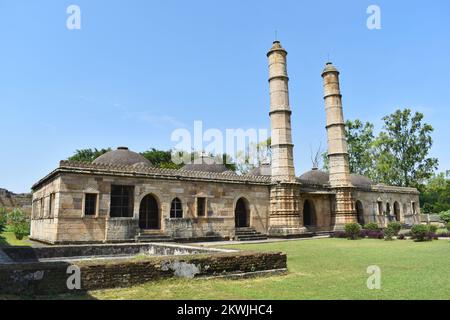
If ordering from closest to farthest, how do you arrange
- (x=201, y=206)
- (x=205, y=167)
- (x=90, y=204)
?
(x=90, y=204), (x=201, y=206), (x=205, y=167)

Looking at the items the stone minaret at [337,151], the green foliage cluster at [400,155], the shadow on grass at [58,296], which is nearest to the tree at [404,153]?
the green foliage cluster at [400,155]

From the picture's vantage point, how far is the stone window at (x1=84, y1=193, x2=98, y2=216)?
14.3 m

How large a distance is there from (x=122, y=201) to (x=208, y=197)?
4.42m

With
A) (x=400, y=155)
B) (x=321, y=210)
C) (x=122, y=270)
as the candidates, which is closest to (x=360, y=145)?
(x=400, y=155)

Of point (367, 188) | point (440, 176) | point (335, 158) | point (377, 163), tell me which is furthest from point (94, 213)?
point (440, 176)

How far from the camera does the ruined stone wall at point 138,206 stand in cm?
1384

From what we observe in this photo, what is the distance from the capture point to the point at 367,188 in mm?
26562

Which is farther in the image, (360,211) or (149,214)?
(360,211)

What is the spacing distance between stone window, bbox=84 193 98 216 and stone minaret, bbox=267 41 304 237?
9.66 meters

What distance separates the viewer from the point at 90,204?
1448 cm

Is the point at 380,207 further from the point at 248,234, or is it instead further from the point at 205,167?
the point at 205,167

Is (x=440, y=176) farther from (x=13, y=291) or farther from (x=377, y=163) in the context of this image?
(x=13, y=291)

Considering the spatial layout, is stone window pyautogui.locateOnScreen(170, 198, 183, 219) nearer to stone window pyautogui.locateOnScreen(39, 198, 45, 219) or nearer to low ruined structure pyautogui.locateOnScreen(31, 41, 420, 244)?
low ruined structure pyautogui.locateOnScreen(31, 41, 420, 244)
